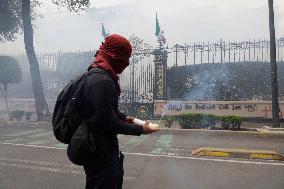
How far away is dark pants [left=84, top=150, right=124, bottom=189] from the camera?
9.83 feet

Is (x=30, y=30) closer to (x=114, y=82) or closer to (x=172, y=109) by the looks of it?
(x=172, y=109)

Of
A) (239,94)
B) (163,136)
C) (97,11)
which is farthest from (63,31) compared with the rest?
(163,136)

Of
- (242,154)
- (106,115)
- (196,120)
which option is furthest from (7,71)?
(106,115)

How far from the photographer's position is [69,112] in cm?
297

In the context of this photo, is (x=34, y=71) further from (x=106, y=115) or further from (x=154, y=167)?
(x=106, y=115)

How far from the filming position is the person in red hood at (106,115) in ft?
9.54

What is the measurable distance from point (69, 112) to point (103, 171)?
0.53 m

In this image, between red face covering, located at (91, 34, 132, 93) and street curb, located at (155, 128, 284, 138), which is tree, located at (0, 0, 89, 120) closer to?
street curb, located at (155, 128, 284, 138)

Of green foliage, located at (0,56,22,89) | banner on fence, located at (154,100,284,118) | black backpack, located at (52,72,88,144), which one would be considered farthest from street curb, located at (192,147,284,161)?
green foliage, located at (0,56,22,89)

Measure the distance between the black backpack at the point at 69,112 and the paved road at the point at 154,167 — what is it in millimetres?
3290

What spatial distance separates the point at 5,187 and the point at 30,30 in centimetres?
1306

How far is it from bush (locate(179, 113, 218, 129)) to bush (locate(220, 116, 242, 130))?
0.52 meters

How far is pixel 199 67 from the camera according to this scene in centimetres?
1994

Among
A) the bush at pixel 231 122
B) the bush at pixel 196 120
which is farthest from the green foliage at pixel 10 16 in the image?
the bush at pixel 231 122
